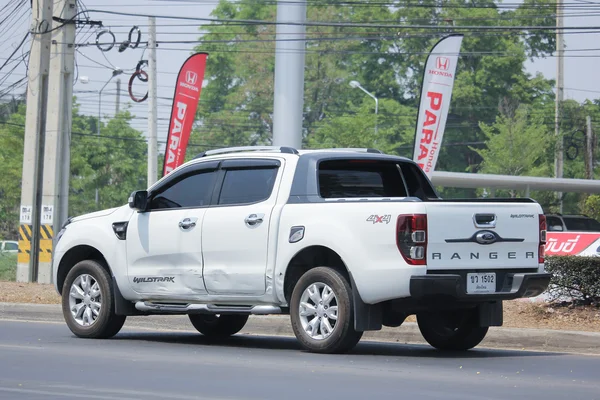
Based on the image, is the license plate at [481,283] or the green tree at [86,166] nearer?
the license plate at [481,283]

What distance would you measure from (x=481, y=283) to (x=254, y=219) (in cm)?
220

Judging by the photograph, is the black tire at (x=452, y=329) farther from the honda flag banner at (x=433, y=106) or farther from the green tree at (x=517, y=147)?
the green tree at (x=517, y=147)

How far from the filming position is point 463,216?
1002 centimetres

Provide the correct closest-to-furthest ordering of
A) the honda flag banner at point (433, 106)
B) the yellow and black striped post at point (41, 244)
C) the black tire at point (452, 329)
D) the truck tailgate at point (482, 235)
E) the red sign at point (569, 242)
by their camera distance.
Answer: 1. the truck tailgate at point (482, 235)
2. the black tire at point (452, 329)
3. the honda flag banner at point (433, 106)
4. the yellow and black striped post at point (41, 244)
5. the red sign at point (569, 242)

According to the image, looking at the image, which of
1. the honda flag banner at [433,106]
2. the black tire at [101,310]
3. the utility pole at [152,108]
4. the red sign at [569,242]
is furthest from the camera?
the utility pole at [152,108]

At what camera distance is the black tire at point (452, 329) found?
36.4ft

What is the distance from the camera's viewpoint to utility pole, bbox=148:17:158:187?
36000 mm

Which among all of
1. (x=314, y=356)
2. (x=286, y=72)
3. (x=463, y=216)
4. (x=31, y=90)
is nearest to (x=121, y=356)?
(x=314, y=356)

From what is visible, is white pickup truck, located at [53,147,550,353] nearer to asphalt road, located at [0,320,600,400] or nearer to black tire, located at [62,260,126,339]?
black tire, located at [62,260,126,339]

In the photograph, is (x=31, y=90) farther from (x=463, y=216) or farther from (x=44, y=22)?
(x=463, y=216)

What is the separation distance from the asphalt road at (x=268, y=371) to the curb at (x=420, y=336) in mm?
383

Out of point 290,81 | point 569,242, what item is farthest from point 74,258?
point 569,242

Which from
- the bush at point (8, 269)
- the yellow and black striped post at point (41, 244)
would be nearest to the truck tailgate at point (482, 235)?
the yellow and black striped post at point (41, 244)

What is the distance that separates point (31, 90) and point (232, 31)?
195 ft
